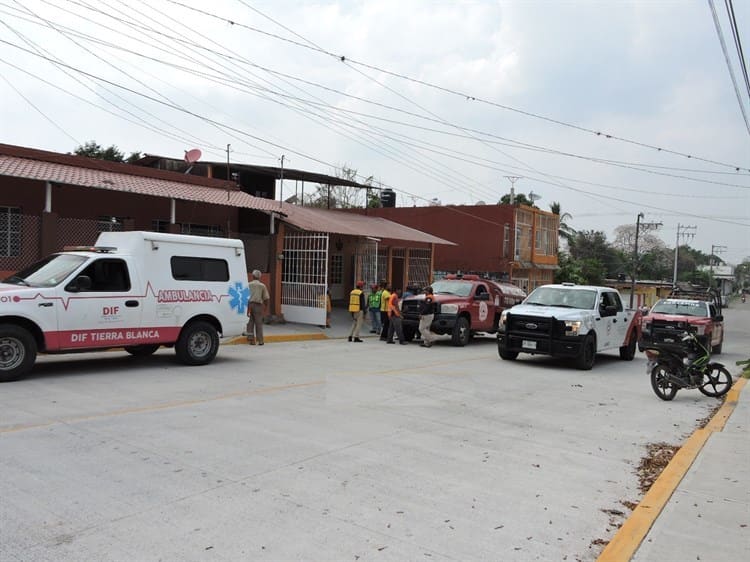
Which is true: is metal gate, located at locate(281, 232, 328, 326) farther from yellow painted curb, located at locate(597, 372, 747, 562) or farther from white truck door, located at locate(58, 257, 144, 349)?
yellow painted curb, located at locate(597, 372, 747, 562)

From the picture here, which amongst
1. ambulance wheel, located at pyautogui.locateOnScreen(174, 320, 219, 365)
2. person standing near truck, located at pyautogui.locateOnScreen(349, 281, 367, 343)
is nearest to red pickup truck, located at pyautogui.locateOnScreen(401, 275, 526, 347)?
person standing near truck, located at pyautogui.locateOnScreen(349, 281, 367, 343)

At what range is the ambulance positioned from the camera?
966cm

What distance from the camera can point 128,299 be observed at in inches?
427

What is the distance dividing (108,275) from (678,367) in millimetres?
9382

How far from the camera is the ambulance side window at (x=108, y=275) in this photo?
10539 millimetres

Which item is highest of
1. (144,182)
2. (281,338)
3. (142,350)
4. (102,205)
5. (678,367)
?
(144,182)

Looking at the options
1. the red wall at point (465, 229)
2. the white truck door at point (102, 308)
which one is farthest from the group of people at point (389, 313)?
the red wall at point (465, 229)

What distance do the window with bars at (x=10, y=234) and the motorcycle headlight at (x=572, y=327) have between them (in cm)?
1250

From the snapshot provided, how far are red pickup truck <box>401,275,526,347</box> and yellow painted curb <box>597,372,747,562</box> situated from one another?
32.5 feet

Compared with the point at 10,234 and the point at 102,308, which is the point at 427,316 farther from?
the point at 10,234

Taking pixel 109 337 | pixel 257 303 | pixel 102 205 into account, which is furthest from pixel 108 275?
pixel 102 205

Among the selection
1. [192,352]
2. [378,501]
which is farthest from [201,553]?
[192,352]

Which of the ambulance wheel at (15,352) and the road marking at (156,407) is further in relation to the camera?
the ambulance wheel at (15,352)

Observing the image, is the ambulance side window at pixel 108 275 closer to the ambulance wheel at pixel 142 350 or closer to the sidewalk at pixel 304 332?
the ambulance wheel at pixel 142 350
